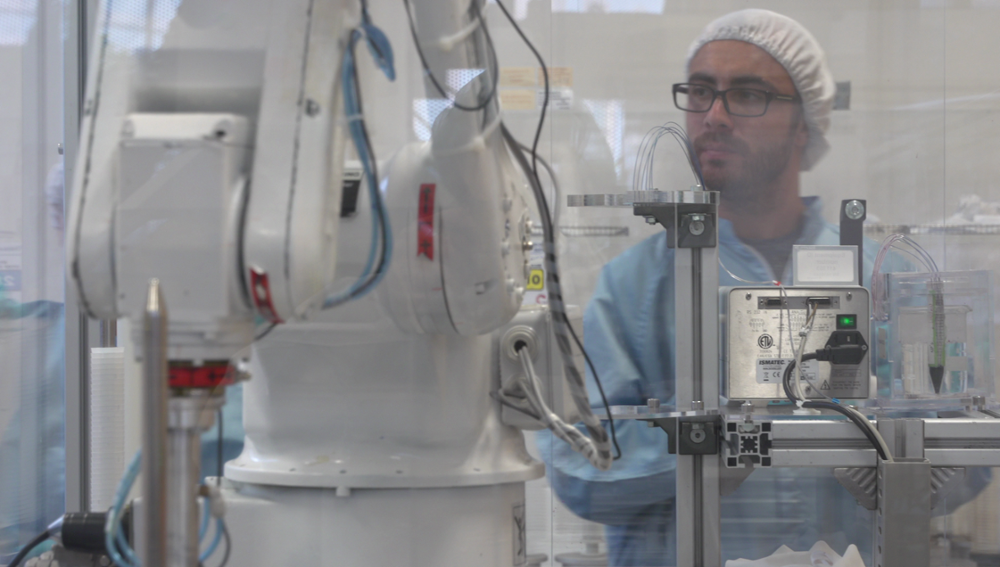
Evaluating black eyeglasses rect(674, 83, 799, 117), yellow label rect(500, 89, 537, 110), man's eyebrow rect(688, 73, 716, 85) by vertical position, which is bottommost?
yellow label rect(500, 89, 537, 110)

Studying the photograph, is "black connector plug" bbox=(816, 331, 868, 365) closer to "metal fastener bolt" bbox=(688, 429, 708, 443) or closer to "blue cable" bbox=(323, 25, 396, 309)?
"metal fastener bolt" bbox=(688, 429, 708, 443)

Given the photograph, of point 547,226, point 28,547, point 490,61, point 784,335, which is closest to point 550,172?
point 547,226

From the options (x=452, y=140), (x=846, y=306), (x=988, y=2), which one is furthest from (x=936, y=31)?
(x=452, y=140)

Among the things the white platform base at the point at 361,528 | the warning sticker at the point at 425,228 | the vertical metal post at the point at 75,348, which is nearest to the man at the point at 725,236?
the white platform base at the point at 361,528

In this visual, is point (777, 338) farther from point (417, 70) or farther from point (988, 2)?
point (417, 70)

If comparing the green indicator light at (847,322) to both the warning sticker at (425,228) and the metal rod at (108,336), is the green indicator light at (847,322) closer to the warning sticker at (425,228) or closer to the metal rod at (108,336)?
the warning sticker at (425,228)

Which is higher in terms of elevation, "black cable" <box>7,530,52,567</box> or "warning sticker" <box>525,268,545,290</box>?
"warning sticker" <box>525,268,545,290</box>

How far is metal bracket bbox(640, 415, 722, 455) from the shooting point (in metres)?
1.33

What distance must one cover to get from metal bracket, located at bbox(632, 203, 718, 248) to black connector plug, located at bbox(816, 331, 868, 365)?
0.26 m

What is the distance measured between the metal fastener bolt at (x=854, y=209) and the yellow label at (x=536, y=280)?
62 centimetres

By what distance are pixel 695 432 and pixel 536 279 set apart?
1.49ft

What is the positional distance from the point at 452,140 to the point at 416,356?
0.91ft

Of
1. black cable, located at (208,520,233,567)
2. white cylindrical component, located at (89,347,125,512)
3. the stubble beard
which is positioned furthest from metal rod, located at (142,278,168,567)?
the stubble beard

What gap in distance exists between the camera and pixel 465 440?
1.03 metres
